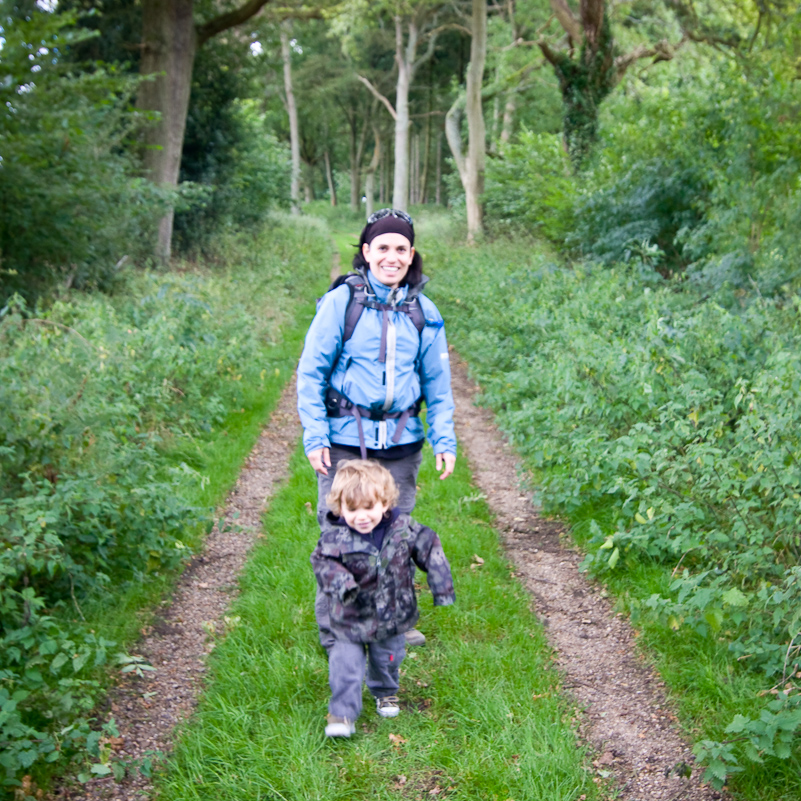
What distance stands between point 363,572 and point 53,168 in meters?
8.32

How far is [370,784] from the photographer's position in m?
3.15

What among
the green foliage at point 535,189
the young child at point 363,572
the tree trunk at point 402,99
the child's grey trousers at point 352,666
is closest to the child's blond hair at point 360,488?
the young child at point 363,572

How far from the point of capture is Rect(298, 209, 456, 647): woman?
364 centimetres

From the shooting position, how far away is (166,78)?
14812mm

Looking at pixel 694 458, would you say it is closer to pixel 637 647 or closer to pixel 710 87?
pixel 637 647

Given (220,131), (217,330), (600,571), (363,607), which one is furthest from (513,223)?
(363,607)

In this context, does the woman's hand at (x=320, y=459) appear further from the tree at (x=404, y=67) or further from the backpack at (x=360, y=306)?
the tree at (x=404, y=67)

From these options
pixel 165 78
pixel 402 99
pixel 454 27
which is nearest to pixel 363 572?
pixel 165 78

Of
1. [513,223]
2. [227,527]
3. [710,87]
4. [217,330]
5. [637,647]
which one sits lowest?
[637,647]

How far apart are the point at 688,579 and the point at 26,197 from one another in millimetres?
8699

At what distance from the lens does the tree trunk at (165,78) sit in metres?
14.5

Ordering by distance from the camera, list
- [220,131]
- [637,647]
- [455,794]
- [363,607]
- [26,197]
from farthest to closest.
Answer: [220,131]
[26,197]
[637,647]
[363,607]
[455,794]

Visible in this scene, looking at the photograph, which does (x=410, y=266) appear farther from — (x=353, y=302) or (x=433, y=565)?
(x=433, y=565)

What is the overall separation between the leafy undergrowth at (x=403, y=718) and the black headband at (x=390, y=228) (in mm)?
2212
